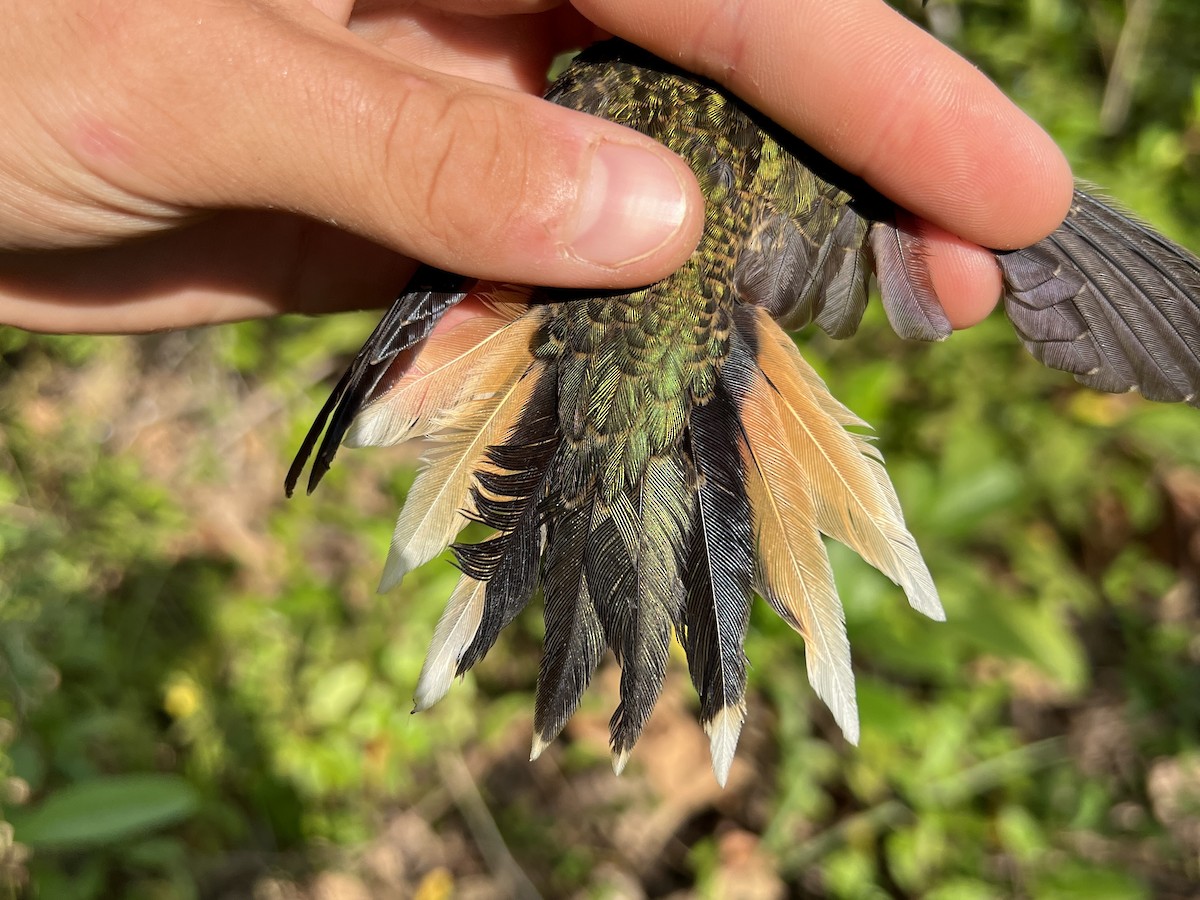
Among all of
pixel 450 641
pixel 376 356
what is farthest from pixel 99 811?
pixel 376 356

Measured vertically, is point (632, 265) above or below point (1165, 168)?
below

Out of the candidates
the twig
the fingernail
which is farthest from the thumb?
the twig

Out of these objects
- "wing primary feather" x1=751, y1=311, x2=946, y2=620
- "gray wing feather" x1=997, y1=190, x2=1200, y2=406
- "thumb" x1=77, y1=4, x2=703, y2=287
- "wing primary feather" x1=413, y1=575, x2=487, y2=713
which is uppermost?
"gray wing feather" x1=997, y1=190, x2=1200, y2=406

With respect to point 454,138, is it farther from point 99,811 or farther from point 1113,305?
point 99,811

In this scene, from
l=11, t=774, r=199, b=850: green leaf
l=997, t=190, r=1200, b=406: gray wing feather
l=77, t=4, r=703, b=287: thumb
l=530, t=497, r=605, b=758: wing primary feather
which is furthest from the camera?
l=11, t=774, r=199, b=850: green leaf

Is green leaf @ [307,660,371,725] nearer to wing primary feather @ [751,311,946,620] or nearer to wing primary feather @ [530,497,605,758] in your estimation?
wing primary feather @ [530,497,605,758]

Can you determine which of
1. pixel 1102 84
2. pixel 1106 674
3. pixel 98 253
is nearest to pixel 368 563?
pixel 98 253

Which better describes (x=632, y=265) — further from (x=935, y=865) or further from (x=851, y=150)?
(x=935, y=865)
